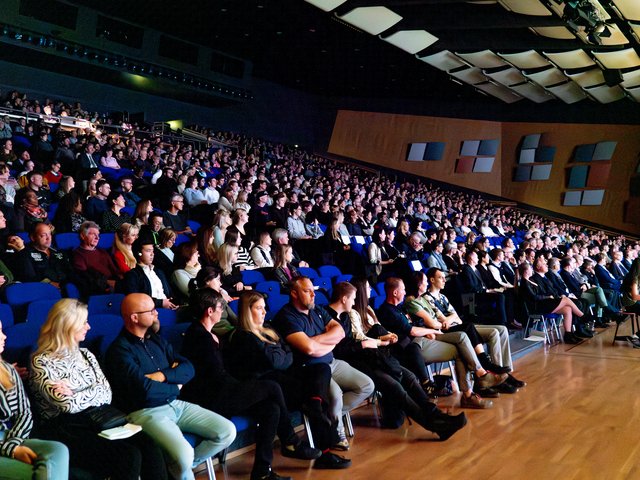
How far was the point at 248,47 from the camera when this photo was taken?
1552 cm

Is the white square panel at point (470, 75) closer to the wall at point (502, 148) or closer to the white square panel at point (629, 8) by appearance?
the wall at point (502, 148)

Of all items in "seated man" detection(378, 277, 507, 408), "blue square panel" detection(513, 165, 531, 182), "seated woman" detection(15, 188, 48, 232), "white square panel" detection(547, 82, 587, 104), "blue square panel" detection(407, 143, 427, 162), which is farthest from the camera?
"blue square panel" detection(407, 143, 427, 162)

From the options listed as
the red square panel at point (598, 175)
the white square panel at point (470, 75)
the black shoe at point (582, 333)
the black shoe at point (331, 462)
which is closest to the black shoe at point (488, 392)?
the black shoe at point (331, 462)

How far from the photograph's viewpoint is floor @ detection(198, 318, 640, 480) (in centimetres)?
312

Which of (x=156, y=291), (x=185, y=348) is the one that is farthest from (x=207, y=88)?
(x=185, y=348)

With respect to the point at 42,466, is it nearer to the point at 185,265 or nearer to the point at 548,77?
the point at 185,265

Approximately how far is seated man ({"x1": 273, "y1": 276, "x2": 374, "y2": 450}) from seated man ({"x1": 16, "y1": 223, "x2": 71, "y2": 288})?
1716 mm

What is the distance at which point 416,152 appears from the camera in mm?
19328

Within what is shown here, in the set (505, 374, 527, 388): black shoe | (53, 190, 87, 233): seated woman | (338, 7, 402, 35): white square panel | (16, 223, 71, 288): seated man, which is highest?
(338, 7, 402, 35): white square panel

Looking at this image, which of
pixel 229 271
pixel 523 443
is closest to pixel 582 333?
pixel 523 443

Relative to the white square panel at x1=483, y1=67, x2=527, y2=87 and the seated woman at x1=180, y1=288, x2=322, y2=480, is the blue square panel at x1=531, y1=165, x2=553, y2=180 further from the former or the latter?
the seated woman at x1=180, y1=288, x2=322, y2=480

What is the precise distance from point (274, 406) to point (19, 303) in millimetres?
1599

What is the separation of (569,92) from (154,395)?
1474 centimetres

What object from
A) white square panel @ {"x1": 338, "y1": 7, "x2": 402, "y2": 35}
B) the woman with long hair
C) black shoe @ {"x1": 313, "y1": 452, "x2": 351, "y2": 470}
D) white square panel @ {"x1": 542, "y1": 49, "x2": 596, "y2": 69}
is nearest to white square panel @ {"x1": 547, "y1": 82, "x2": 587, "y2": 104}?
white square panel @ {"x1": 542, "y1": 49, "x2": 596, "y2": 69}
